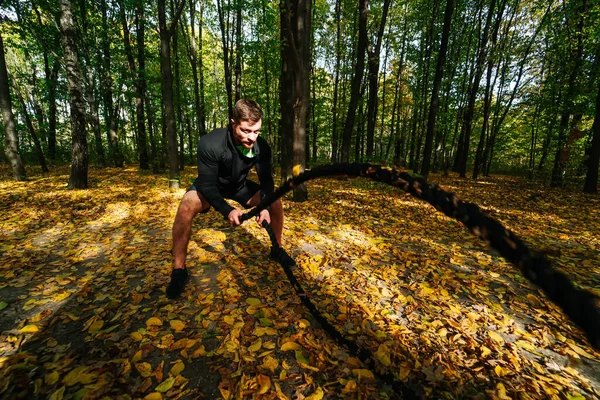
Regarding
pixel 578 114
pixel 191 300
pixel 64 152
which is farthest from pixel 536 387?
pixel 64 152

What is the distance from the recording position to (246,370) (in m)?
1.80

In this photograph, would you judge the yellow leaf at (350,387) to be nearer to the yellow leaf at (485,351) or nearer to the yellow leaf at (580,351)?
the yellow leaf at (485,351)

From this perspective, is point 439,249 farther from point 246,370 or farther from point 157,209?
point 157,209

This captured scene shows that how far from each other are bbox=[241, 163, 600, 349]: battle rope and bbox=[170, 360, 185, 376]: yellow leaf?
1.92 m

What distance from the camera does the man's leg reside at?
9.11 feet

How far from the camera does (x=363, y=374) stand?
1.81m

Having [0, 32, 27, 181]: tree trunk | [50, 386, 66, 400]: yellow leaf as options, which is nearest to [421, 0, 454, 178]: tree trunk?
[50, 386, 66, 400]: yellow leaf

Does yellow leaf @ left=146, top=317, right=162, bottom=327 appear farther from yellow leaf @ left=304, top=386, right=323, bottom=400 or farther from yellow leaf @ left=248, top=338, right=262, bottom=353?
yellow leaf @ left=304, top=386, right=323, bottom=400

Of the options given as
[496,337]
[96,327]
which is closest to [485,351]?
[496,337]

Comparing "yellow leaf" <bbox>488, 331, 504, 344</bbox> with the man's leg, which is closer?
"yellow leaf" <bbox>488, 331, 504, 344</bbox>

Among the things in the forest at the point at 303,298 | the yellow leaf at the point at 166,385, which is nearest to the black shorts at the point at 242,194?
the forest at the point at 303,298

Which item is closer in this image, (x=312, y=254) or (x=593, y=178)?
(x=312, y=254)

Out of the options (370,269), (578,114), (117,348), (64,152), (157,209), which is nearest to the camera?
(117,348)

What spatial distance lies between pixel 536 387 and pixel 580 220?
24.2 feet
